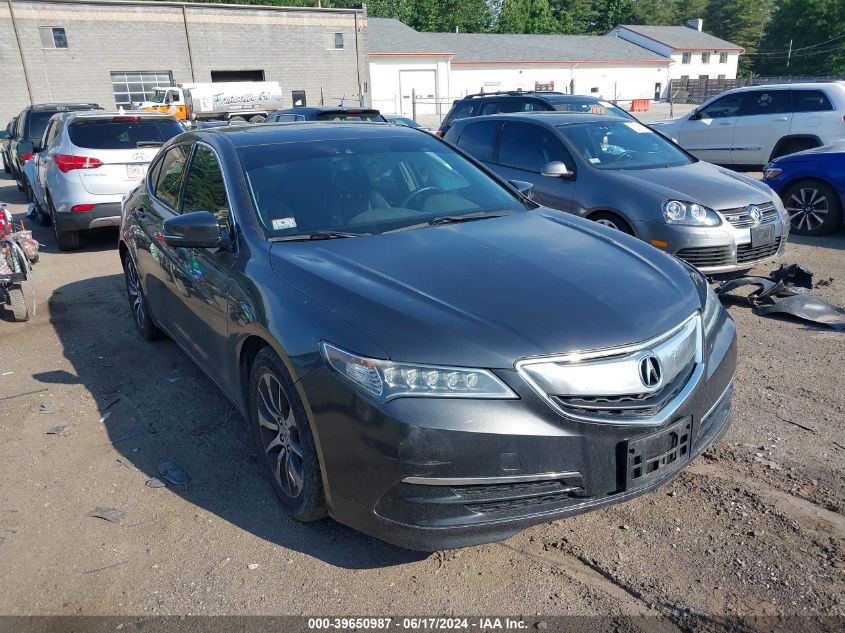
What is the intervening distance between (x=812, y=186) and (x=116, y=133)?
8966mm

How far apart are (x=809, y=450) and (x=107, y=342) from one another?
5.27m

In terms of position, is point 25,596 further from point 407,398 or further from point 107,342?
point 107,342

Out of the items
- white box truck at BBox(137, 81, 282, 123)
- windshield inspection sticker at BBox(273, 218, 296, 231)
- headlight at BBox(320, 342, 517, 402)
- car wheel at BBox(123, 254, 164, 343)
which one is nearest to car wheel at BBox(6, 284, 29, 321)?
car wheel at BBox(123, 254, 164, 343)

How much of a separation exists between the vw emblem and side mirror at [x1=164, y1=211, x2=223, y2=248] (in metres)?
2.18

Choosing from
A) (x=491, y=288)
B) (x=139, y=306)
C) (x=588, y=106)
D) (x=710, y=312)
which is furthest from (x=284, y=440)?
(x=588, y=106)

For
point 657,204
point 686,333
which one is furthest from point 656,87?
point 686,333

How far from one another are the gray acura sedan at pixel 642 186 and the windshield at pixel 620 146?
12mm

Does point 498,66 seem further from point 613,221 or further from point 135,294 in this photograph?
point 135,294

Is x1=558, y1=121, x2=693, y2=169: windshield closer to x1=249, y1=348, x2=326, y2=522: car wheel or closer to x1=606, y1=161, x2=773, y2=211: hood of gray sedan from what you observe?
x1=606, y1=161, x2=773, y2=211: hood of gray sedan

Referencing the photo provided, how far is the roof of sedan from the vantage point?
4230 mm

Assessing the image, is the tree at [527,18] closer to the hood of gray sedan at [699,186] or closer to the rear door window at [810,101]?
the rear door window at [810,101]

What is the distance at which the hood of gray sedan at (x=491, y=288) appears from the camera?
264 cm

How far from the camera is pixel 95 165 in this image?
9055 millimetres

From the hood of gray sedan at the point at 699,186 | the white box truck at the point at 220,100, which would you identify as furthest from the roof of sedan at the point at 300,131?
the white box truck at the point at 220,100
